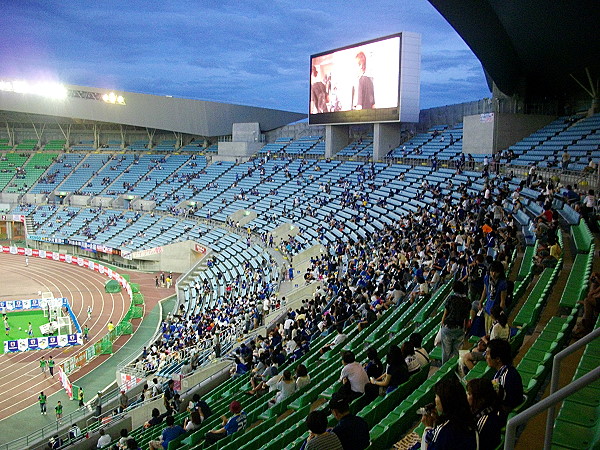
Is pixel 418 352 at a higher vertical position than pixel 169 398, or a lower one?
higher

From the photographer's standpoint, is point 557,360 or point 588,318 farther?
point 588,318

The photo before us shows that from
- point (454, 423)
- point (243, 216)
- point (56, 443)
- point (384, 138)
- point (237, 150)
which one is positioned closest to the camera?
point (454, 423)

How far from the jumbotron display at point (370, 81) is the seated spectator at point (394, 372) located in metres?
31.1

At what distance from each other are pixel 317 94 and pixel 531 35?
2467 cm

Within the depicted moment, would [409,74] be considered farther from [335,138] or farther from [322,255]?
[322,255]

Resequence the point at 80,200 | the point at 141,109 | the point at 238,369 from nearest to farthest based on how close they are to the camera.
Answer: the point at 238,369 → the point at 141,109 → the point at 80,200

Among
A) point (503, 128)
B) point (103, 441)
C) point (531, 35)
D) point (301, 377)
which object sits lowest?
point (103, 441)

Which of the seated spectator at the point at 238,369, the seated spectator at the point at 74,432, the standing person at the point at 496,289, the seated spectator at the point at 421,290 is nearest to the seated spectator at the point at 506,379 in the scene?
the standing person at the point at 496,289

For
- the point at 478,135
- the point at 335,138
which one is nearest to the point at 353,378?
the point at 478,135

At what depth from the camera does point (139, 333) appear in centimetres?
2862

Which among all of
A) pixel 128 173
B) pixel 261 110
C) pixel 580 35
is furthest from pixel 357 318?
pixel 128 173

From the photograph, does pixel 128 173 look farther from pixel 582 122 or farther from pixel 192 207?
pixel 582 122

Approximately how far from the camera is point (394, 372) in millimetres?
6930

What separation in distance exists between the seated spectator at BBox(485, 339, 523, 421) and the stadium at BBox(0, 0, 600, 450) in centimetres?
3
